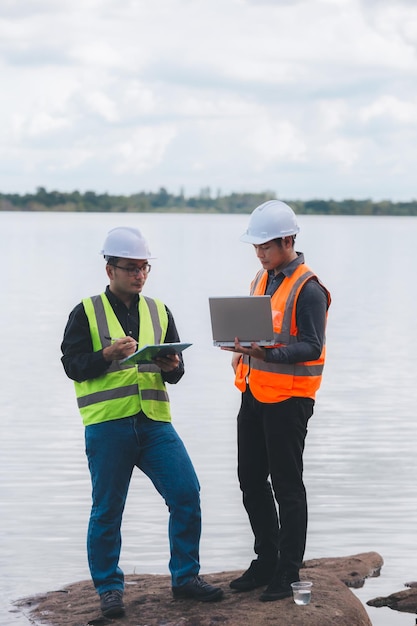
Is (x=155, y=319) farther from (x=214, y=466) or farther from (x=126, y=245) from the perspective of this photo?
(x=214, y=466)

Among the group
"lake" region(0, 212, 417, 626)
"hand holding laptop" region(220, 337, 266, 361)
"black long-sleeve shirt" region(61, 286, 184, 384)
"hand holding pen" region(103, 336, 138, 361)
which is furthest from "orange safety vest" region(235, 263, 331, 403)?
"lake" region(0, 212, 417, 626)

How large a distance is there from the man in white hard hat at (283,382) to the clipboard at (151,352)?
342 mm

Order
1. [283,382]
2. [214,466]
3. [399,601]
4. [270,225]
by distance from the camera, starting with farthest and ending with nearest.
Answer: 1. [214,466]
2. [399,601]
3. [270,225]
4. [283,382]

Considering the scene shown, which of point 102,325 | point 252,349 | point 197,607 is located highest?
point 102,325

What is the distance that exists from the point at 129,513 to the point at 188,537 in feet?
13.0

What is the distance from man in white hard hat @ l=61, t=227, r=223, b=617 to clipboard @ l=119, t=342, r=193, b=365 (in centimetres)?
10

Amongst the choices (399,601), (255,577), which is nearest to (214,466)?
(399,601)

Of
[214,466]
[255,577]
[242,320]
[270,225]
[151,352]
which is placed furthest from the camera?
[214,466]

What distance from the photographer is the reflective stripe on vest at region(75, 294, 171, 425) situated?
7137mm

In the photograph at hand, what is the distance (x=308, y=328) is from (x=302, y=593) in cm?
135

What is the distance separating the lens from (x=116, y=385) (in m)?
7.15

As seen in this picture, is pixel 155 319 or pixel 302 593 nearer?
pixel 302 593

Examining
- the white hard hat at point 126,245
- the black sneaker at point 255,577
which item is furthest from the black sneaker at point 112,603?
the white hard hat at point 126,245

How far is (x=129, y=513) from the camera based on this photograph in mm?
11125
